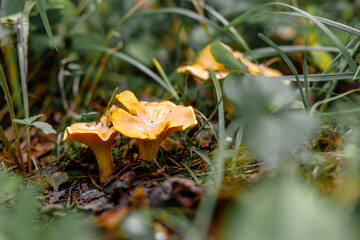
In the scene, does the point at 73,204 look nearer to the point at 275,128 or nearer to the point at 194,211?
the point at 194,211

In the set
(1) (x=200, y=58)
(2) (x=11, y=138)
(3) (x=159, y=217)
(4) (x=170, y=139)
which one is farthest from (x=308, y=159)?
(2) (x=11, y=138)

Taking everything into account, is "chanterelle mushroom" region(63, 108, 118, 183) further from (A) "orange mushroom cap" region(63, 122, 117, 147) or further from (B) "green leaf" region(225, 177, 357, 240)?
(B) "green leaf" region(225, 177, 357, 240)

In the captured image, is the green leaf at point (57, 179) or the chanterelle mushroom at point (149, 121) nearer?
the chanterelle mushroom at point (149, 121)

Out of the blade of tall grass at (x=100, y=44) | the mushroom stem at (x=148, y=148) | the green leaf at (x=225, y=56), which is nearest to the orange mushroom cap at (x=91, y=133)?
the mushroom stem at (x=148, y=148)

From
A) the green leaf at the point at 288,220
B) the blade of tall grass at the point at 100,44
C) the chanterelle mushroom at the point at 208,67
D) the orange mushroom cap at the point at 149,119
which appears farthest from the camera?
the blade of tall grass at the point at 100,44

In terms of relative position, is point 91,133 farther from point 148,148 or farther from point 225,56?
point 225,56

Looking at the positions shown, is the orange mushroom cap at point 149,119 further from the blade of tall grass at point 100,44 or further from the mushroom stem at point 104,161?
the blade of tall grass at point 100,44

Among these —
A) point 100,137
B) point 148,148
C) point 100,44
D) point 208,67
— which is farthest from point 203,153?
point 100,44

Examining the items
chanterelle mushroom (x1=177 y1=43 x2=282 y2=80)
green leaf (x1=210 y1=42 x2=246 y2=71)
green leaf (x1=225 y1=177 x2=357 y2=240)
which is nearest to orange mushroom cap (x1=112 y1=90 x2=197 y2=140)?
green leaf (x1=210 y1=42 x2=246 y2=71)
